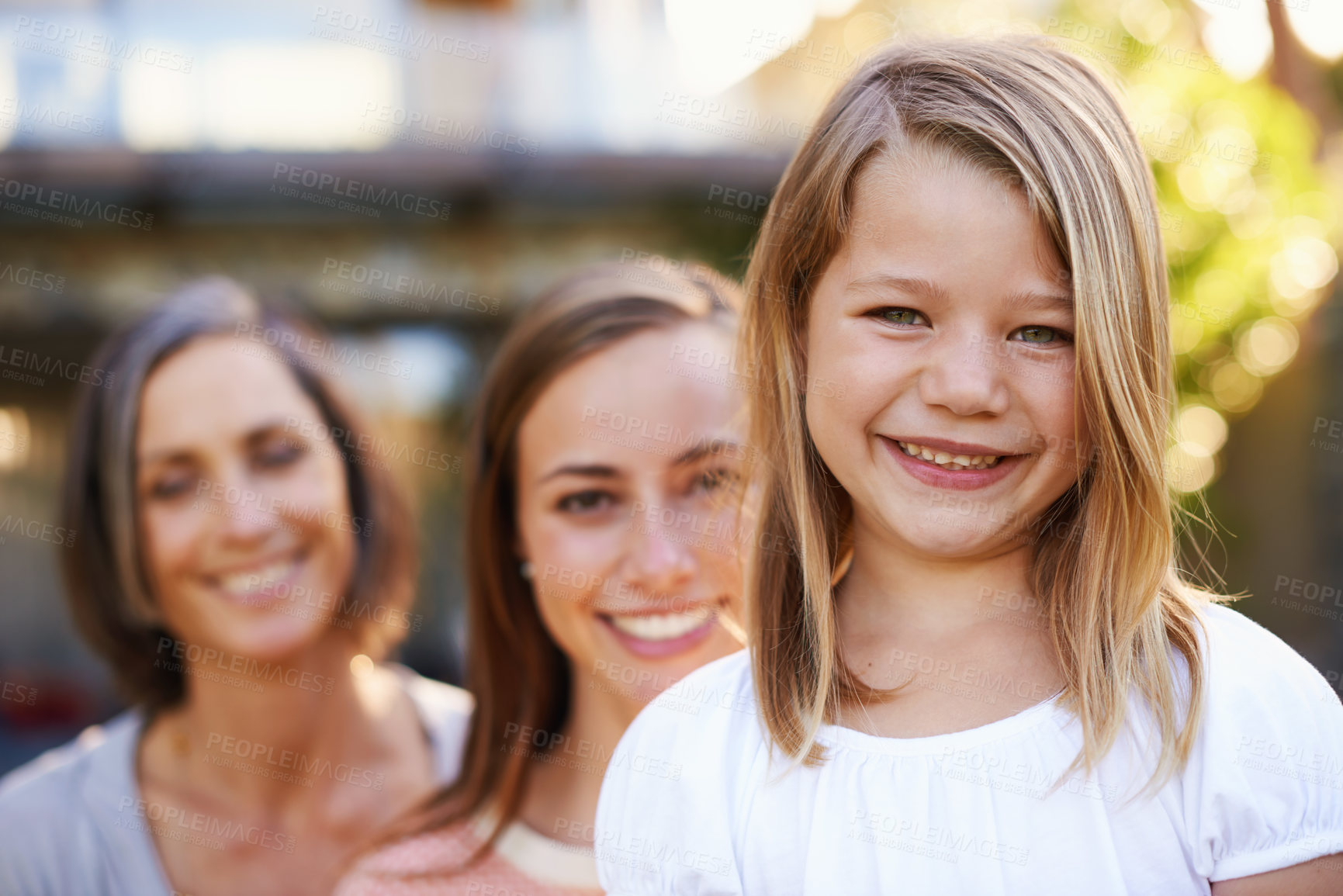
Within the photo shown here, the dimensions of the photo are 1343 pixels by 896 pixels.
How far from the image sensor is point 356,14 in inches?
332

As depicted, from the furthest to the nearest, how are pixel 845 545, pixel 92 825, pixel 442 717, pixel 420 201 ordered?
pixel 420 201 < pixel 442 717 < pixel 92 825 < pixel 845 545

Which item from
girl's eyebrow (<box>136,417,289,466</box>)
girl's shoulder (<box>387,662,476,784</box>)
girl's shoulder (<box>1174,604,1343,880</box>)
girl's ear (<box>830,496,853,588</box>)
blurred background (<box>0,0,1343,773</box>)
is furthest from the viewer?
blurred background (<box>0,0,1343,773</box>)

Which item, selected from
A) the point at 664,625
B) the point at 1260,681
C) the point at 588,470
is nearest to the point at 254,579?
the point at 588,470

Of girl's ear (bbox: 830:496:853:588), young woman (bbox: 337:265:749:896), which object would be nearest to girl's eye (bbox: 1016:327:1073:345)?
girl's ear (bbox: 830:496:853:588)

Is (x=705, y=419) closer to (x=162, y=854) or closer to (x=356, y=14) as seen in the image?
(x=162, y=854)

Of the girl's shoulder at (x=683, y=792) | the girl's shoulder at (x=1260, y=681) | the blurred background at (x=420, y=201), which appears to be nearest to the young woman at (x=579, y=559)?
the girl's shoulder at (x=683, y=792)

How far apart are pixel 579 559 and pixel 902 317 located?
0.94 m

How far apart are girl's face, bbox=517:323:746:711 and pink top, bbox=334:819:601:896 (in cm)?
34

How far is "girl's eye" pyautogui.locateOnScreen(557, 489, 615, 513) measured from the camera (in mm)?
2139

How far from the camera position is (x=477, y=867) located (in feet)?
7.32

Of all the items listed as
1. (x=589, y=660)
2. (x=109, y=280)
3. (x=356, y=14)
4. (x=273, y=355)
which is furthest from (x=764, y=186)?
(x=589, y=660)

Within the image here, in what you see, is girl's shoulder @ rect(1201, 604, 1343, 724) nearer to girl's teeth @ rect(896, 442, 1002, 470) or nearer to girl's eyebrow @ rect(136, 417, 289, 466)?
girl's teeth @ rect(896, 442, 1002, 470)

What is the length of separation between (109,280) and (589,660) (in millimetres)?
6590

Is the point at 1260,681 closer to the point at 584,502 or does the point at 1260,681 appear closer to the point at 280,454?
the point at 584,502
